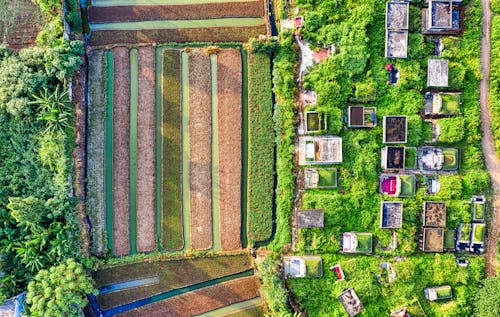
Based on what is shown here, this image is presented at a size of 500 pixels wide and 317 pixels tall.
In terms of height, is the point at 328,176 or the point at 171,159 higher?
the point at 171,159

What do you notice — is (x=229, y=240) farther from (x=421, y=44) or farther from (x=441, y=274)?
(x=421, y=44)

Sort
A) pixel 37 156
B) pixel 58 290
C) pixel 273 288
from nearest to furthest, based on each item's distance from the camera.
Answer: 1. pixel 58 290
2. pixel 273 288
3. pixel 37 156

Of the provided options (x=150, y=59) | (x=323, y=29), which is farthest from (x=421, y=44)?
(x=150, y=59)

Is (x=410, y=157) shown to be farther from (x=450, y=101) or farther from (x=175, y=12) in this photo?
(x=175, y=12)

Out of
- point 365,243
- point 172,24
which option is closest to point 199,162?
point 172,24

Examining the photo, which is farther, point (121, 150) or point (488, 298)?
point (121, 150)

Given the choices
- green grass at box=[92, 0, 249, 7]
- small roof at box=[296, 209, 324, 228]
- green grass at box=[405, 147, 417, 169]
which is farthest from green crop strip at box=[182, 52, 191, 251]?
green grass at box=[405, 147, 417, 169]
